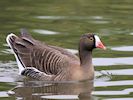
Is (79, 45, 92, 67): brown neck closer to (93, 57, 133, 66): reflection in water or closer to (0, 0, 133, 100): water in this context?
(0, 0, 133, 100): water

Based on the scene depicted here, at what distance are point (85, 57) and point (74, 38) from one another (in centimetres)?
355

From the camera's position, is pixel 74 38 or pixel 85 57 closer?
pixel 85 57

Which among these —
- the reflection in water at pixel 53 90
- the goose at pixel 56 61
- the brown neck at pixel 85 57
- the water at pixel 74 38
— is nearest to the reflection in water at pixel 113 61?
the water at pixel 74 38

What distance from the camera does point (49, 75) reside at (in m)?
14.8

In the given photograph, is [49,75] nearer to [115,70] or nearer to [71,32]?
[115,70]

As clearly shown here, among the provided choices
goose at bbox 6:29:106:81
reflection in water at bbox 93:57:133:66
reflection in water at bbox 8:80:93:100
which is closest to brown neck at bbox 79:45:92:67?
goose at bbox 6:29:106:81

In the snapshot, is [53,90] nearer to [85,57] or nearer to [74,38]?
[85,57]

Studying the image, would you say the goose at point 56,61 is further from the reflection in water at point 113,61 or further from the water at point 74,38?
the reflection in water at point 113,61

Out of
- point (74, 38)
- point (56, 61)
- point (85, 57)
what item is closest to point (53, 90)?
point (56, 61)

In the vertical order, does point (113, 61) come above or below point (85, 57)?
below

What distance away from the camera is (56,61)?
14.8m

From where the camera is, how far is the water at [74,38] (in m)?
13.9

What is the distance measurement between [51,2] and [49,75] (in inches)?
358

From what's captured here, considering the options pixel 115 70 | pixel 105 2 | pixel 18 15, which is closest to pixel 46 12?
pixel 18 15
